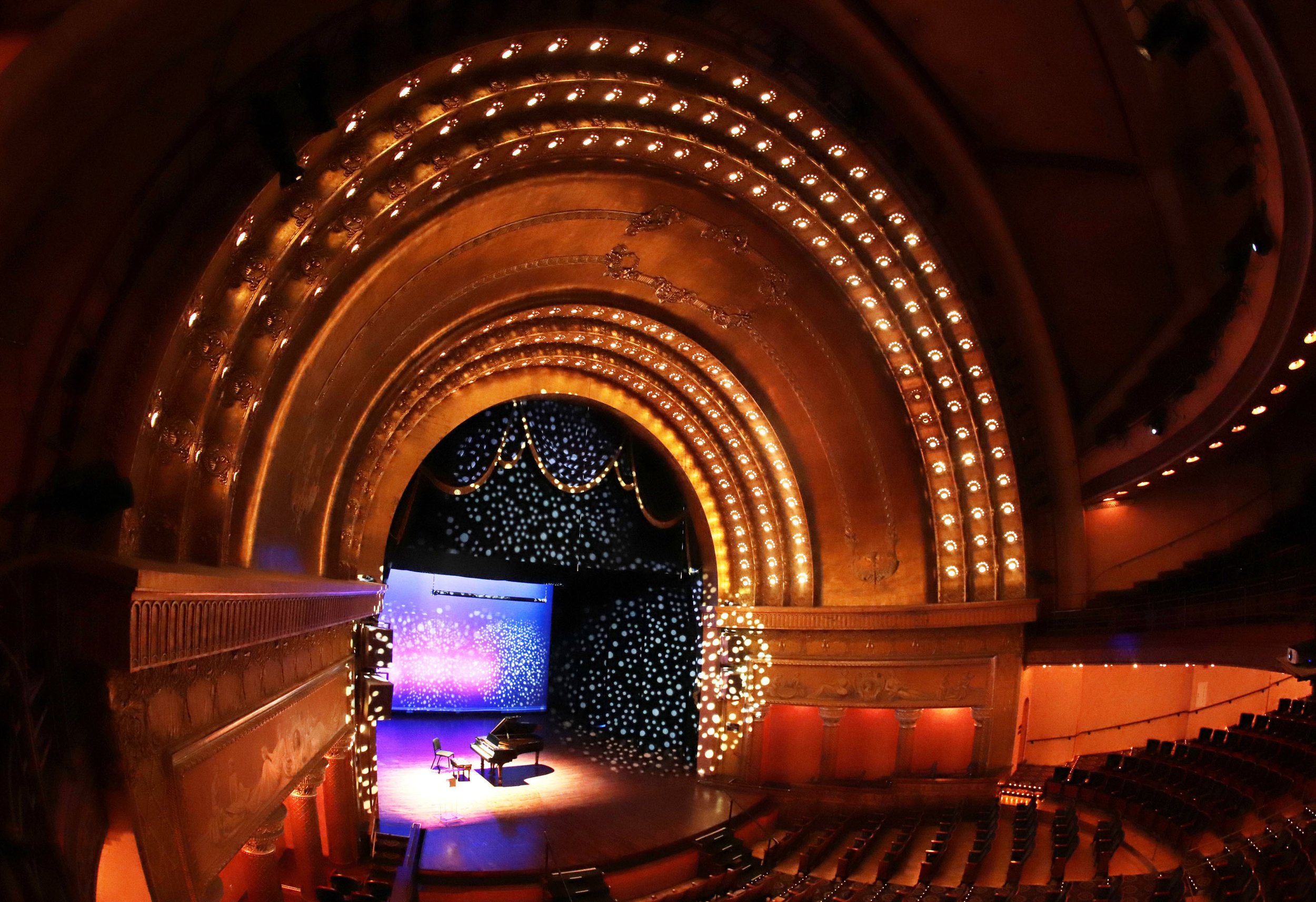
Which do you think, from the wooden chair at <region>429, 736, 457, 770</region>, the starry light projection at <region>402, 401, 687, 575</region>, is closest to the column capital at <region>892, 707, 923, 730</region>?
the starry light projection at <region>402, 401, 687, 575</region>

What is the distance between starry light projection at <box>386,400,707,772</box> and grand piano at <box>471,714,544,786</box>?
2474 millimetres

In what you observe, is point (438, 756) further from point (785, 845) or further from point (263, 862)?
point (263, 862)

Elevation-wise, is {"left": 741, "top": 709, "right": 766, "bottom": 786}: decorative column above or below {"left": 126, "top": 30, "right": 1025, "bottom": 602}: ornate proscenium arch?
below

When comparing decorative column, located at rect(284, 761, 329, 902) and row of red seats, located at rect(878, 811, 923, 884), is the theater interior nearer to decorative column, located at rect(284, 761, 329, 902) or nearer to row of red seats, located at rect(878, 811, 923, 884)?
decorative column, located at rect(284, 761, 329, 902)

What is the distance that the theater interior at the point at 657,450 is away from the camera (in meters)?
5.12

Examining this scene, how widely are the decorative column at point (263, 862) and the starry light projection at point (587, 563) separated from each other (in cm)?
753

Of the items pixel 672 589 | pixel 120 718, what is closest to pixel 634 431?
pixel 672 589

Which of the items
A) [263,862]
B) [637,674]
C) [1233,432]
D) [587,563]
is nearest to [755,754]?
[637,674]

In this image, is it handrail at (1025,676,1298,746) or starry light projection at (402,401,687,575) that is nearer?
starry light projection at (402,401,687,575)

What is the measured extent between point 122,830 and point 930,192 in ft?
43.7

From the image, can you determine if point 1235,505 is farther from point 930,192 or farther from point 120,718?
point 120,718

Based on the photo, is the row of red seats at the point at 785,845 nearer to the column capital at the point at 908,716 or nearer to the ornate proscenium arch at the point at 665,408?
the column capital at the point at 908,716

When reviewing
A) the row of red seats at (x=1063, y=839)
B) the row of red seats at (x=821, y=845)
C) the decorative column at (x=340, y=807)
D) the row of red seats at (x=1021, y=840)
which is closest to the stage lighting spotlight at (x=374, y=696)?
the decorative column at (x=340, y=807)

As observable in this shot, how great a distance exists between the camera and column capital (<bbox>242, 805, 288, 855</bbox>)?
7.70 meters
